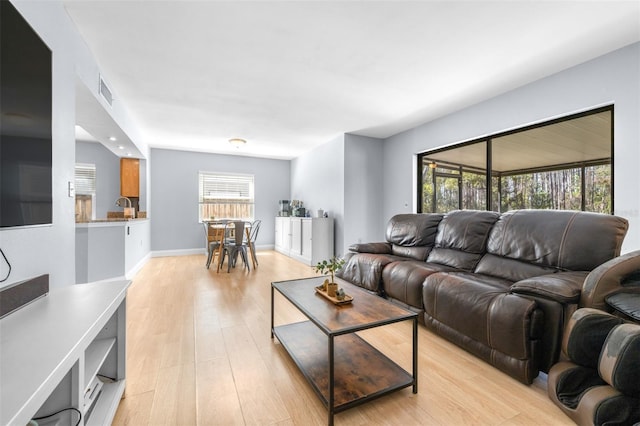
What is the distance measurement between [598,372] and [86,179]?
25.1 feet

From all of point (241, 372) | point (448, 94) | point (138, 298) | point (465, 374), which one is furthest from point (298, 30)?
point (138, 298)

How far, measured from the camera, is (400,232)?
3562mm

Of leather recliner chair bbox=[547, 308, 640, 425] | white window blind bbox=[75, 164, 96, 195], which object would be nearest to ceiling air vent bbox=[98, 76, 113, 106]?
white window blind bbox=[75, 164, 96, 195]

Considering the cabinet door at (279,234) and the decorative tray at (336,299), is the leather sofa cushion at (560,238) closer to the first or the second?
the decorative tray at (336,299)

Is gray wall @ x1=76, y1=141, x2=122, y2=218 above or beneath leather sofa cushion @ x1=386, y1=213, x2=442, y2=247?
above

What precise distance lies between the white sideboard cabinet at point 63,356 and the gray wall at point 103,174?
17.5 feet

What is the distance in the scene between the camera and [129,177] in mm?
5340

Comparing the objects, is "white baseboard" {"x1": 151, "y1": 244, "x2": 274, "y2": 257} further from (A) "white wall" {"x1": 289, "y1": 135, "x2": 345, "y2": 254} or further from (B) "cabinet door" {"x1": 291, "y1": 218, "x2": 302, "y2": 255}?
(A) "white wall" {"x1": 289, "y1": 135, "x2": 345, "y2": 254}

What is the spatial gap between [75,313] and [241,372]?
1.03 metres

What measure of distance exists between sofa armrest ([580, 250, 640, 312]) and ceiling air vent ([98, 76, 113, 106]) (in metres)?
4.24

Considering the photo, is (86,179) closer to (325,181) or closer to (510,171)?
(325,181)

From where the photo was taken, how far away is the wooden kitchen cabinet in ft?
17.4

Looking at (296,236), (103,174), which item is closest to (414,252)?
(296,236)

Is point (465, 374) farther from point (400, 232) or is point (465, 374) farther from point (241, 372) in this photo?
point (400, 232)
